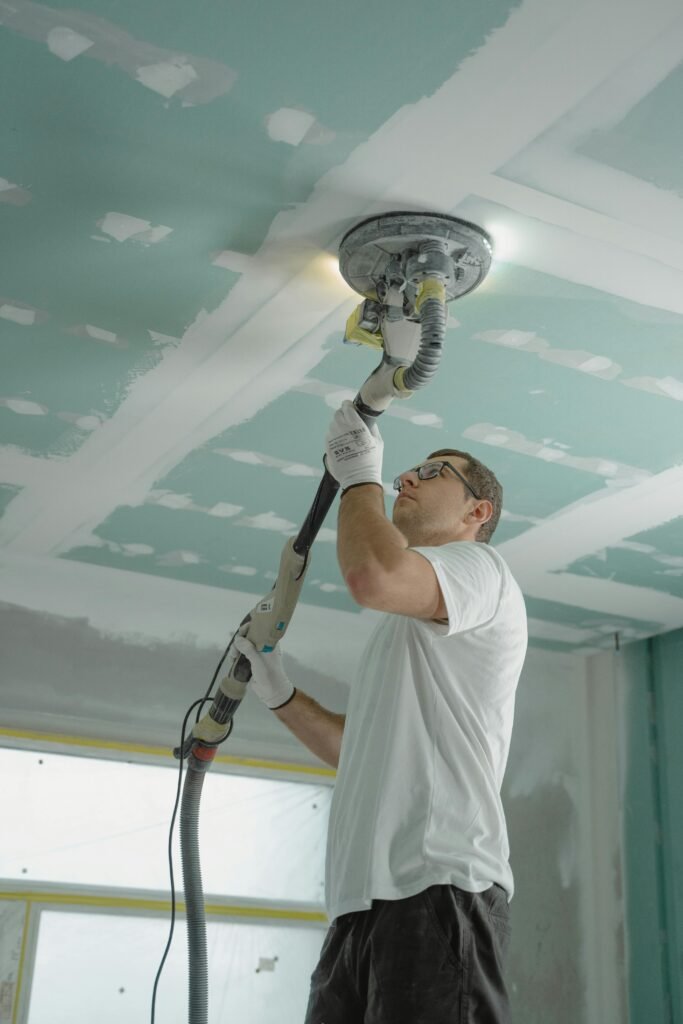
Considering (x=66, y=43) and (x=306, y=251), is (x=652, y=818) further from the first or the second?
(x=66, y=43)

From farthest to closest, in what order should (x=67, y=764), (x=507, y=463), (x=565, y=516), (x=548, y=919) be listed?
1. (x=548, y=919)
2. (x=67, y=764)
3. (x=565, y=516)
4. (x=507, y=463)

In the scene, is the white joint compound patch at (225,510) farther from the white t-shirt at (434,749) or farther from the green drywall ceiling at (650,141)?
the green drywall ceiling at (650,141)

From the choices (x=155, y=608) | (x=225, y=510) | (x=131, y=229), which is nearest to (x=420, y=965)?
(x=131, y=229)

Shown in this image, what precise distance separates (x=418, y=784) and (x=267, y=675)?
690mm

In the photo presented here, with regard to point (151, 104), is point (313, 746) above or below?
below

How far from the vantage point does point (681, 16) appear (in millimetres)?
1810

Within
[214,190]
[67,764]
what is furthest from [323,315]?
[67,764]

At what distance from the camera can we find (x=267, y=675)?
99.6 inches

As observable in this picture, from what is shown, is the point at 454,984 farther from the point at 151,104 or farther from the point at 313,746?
the point at 151,104

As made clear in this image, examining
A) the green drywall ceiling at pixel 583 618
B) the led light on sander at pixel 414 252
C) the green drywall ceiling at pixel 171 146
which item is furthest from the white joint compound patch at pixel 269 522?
the led light on sander at pixel 414 252

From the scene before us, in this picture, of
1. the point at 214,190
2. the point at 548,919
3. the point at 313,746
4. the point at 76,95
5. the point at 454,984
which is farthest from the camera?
the point at 548,919

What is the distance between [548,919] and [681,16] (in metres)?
3.76

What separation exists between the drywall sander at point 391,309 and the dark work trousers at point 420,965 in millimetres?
759

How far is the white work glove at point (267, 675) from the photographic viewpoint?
2520 millimetres
